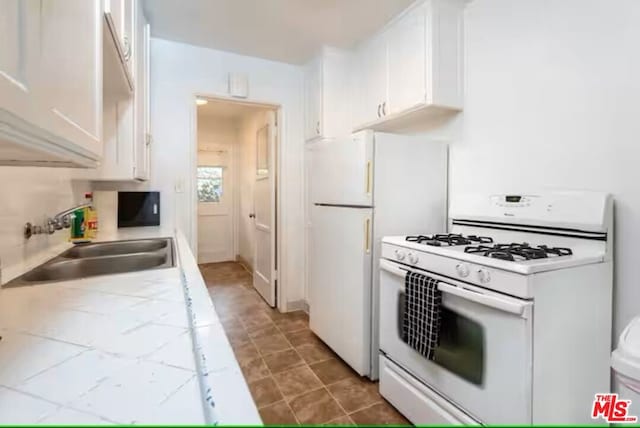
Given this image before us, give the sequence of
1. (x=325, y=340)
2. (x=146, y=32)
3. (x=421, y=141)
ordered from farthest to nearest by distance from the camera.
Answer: (x=325, y=340) → (x=146, y=32) → (x=421, y=141)

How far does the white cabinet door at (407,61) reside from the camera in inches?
80.1

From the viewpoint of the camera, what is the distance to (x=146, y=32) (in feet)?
7.39

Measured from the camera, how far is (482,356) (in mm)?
1242

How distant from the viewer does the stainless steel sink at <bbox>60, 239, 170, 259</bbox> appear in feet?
5.61

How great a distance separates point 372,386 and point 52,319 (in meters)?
1.73

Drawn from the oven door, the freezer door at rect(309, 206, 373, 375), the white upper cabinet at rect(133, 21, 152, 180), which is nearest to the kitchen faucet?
the white upper cabinet at rect(133, 21, 152, 180)

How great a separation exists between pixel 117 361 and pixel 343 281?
1.70 metres

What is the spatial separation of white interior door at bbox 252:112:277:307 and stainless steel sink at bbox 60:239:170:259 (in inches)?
57.5

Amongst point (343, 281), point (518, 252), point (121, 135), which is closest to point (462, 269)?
point (518, 252)

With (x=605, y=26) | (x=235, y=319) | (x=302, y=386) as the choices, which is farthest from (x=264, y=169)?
(x=605, y=26)

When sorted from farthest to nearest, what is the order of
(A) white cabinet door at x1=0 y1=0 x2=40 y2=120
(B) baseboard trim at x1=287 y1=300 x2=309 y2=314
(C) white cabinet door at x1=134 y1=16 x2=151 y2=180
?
(B) baseboard trim at x1=287 y1=300 x2=309 y2=314 < (C) white cabinet door at x1=134 y1=16 x2=151 y2=180 < (A) white cabinet door at x1=0 y1=0 x2=40 y2=120

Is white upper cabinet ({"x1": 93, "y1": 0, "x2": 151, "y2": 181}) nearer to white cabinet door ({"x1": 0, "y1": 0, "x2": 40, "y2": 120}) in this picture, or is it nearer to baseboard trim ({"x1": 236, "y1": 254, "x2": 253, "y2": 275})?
white cabinet door ({"x1": 0, "y1": 0, "x2": 40, "y2": 120})

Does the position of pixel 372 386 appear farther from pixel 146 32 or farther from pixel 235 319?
pixel 146 32

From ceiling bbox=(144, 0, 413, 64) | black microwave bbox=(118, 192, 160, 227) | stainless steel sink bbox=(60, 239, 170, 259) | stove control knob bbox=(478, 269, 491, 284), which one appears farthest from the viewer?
black microwave bbox=(118, 192, 160, 227)
